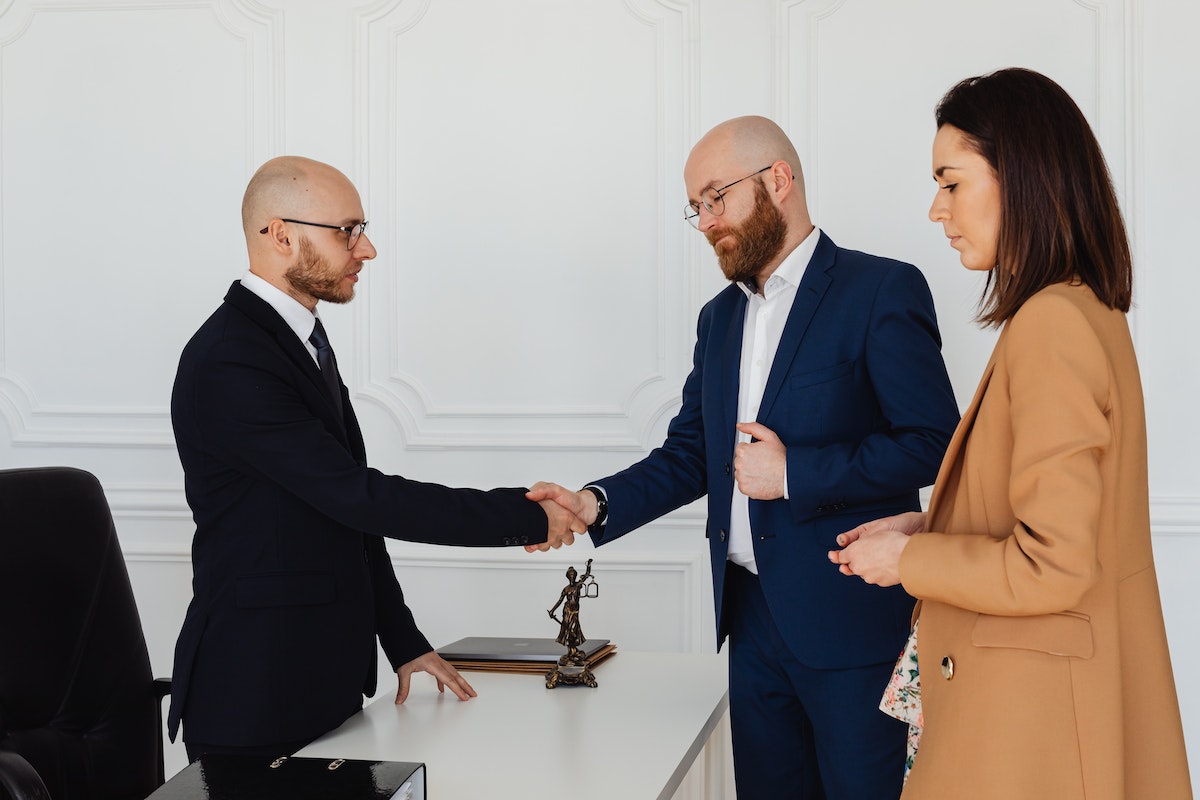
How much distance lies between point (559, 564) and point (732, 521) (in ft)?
5.26

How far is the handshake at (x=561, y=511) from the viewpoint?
246 cm

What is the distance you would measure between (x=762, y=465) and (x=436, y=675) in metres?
0.78

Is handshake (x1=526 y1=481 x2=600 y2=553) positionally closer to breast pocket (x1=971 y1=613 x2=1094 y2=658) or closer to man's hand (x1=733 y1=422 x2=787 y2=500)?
man's hand (x1=733 y1=422 x2=787 y2=500)

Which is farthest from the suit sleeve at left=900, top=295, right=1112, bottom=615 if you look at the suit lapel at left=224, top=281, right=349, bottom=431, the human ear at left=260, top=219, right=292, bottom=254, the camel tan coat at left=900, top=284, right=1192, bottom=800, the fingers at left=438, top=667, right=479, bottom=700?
the human ear at left=260, top=219, right=292, bottom=254

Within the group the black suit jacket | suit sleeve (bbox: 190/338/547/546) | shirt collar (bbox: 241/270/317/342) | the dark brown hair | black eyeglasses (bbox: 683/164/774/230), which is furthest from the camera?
black eyeglasses (bbox: 683/164/774/230)

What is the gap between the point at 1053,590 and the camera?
1.28 m

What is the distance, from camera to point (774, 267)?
2.39 meters

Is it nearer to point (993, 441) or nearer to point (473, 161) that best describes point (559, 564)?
point (473, 161)

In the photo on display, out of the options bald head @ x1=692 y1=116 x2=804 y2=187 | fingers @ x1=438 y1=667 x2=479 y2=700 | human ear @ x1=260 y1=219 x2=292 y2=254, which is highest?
bald head @ x1=692 y1=116 x2=804 y2=187

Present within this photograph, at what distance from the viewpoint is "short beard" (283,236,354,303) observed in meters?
2.37

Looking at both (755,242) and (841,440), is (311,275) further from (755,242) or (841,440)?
(841,440)

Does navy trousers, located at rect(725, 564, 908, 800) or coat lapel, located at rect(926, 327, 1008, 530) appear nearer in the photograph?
coat lapel, located at rect(926, 327, 1008, 530)

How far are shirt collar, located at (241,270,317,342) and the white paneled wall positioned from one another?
155cm

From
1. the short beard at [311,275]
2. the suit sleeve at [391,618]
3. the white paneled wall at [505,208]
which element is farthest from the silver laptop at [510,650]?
the white paneled wall at [505,208]
